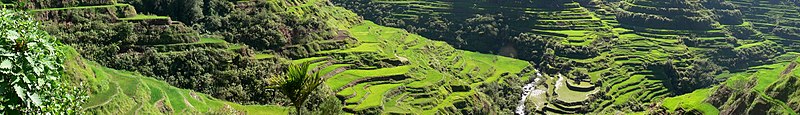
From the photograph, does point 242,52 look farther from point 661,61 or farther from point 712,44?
point 712,44

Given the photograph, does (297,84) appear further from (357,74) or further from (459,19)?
(459,19)

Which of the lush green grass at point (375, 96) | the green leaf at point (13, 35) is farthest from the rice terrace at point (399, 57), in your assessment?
the lush green grass at point (375, 96)

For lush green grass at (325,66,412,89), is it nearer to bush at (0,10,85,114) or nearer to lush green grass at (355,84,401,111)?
lush green grass at (355,84,401,111)

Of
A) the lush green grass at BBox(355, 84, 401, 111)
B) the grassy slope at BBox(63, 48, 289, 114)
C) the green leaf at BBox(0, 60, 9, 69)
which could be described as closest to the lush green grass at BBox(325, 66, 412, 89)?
the lush green grass at BBox(355, 84, 401, 111)

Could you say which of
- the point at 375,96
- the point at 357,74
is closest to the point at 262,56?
the point at 357,74

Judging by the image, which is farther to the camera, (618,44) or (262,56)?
(618,44)

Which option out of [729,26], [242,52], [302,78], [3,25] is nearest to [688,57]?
[729,26]

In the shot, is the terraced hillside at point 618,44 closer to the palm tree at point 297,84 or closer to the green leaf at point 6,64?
the palm tree at point 297,84
